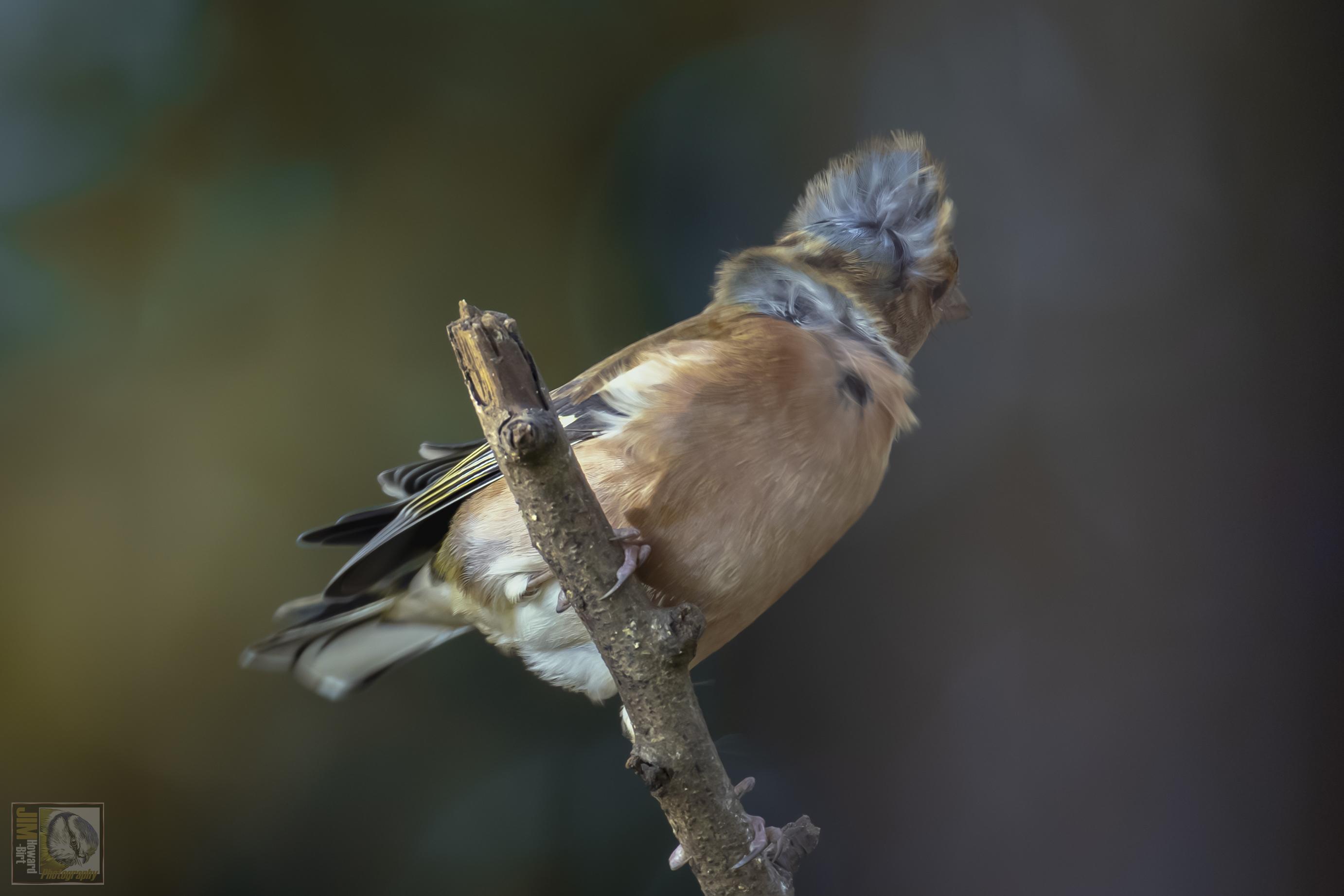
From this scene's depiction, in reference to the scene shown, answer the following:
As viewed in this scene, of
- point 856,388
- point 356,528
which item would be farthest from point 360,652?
point 856,388

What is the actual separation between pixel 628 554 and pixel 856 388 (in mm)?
309

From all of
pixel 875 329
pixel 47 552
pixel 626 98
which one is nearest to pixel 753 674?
pixel 875 329

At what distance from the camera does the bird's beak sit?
112 centimetres

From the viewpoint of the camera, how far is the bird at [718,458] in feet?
2.85

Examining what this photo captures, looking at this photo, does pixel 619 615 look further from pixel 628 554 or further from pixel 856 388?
pixel 856 388

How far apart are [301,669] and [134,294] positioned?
581 mm

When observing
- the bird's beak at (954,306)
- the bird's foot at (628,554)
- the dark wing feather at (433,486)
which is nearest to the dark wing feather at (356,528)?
the dark wing feather at (433,486)

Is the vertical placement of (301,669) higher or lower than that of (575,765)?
higher

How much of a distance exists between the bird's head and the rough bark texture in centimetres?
46

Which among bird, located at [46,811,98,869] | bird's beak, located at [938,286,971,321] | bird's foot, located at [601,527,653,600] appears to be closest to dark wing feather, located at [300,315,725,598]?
bird's foot, located at [601,527,653,600]

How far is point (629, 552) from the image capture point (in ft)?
2.67

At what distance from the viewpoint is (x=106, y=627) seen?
122 cm

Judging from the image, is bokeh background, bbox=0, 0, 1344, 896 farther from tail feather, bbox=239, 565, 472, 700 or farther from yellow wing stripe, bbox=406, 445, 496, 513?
yellow wing stripe, bbox=406, 445, 496, 513

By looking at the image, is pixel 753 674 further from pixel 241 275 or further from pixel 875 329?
pixel 241 275
